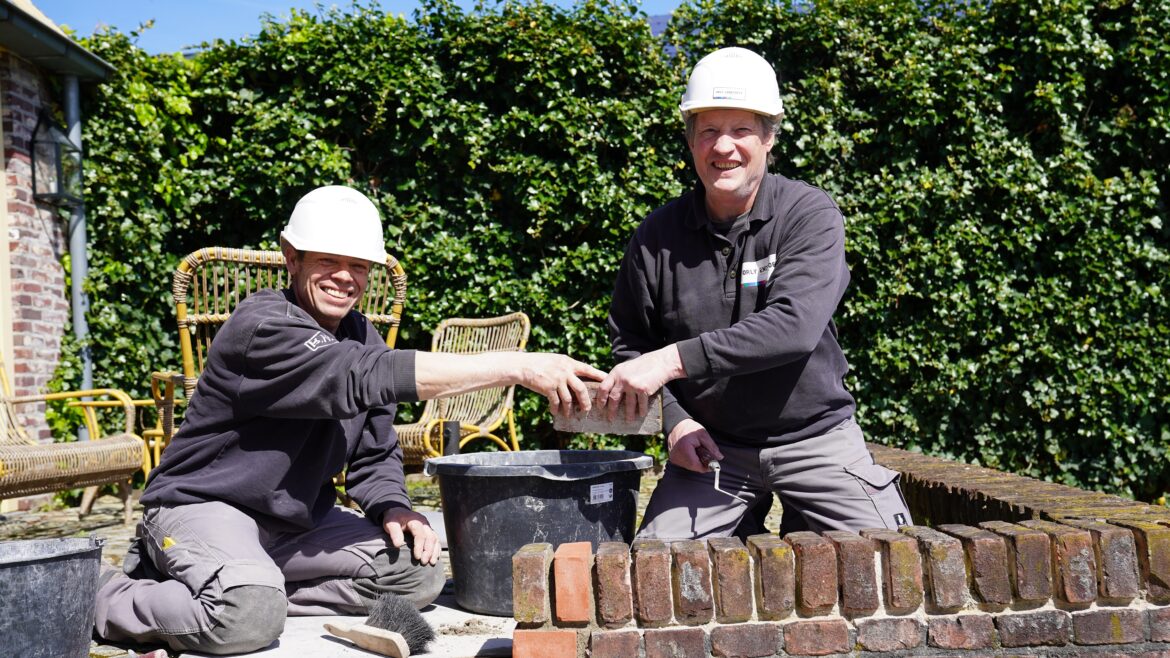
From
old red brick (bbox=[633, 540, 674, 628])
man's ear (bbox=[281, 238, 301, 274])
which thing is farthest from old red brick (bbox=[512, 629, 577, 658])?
man's ear (bbox=[281, 238, 301, 274])

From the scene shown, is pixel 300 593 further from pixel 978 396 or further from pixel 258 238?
pixel 978 396

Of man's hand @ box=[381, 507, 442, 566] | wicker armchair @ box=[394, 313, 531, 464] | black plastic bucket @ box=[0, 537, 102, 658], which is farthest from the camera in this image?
wicker armchair @ box=[394, 313, 531, 464]

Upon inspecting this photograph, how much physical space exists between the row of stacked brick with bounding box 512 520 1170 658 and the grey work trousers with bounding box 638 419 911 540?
2.11 feet

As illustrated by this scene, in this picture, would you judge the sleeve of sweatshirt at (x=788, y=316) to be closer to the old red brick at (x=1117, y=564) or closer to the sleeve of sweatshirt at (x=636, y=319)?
the sleeve of sweatshirt at (x=636, y=319)

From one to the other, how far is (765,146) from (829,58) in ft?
12.4

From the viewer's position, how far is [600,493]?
274 centimetres

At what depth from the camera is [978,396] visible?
5.96 meters

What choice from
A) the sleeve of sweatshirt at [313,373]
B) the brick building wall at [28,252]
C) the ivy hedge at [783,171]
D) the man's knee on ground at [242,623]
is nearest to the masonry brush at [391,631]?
the man's knee on ground at [242,623]

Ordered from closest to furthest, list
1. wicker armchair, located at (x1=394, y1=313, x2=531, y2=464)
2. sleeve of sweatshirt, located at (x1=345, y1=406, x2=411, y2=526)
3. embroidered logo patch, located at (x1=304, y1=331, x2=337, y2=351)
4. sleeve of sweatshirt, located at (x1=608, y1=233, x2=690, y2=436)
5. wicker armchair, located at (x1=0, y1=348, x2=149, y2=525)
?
embroidered logo patch, located at (x1=304, y1=331, x2=337, y2=351), sleeve of sweatshirt, located at (x1=608, y1=233, x2=690, y2=436), sleeve of sweatshirt, located at (x1=345, y1=406, x2=411, y2=526), wicker armchair, located at (x1=0, y1=348, x2=149, y2=525), wicker armchair, located at (x1=394, y1=313, x2=531, y2=464)

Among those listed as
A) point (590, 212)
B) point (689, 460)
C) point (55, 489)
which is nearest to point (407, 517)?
point (689, 460)

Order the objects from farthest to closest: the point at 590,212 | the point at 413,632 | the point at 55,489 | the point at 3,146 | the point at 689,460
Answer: the point at 590,212, the point at 3,146, the point at 55,489, the point at 689,460, the point at 413,632

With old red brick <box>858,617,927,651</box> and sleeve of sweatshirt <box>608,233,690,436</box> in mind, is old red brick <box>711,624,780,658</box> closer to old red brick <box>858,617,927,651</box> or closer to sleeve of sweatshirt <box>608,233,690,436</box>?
old red brick <box>858,617,927,651</box>

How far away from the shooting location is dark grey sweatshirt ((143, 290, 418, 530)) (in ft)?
8.19

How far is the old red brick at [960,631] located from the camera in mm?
1958
